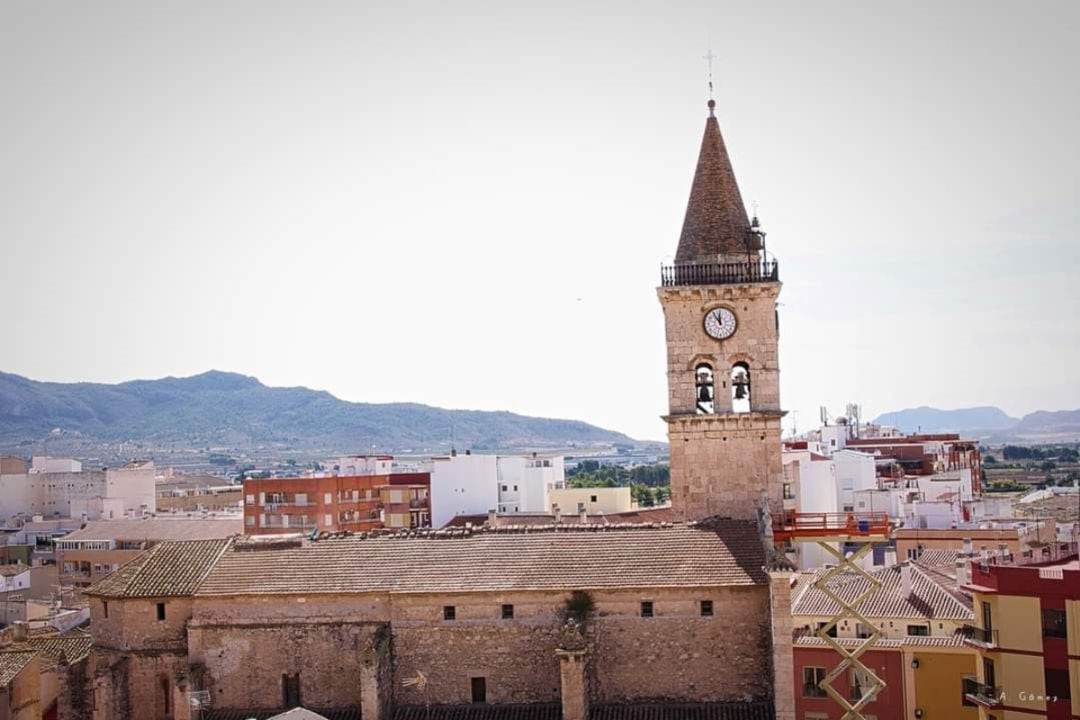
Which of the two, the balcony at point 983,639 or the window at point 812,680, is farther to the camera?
the window at point 812,680

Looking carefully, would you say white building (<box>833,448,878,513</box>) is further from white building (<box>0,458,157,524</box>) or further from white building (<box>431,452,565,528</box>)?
white building (<box>0,458,157,524</box>)

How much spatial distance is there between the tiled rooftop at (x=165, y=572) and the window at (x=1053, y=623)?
23.8m

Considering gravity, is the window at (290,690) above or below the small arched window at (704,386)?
below

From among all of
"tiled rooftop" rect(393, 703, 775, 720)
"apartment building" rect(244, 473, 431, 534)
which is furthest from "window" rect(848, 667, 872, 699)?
"apartment building" rect(244, 473, 431, 534)

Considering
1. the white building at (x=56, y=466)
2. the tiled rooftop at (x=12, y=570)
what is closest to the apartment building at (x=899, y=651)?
the tiled rooftop at (x=12, y=570)

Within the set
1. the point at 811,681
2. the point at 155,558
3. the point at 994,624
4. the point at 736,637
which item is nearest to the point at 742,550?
the point at 736,637

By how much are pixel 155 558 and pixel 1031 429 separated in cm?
2641

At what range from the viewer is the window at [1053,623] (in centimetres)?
3647

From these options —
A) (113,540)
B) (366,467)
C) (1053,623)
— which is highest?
→ (366,467)

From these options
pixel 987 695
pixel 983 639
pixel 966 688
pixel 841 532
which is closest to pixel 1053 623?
pixel 983 639

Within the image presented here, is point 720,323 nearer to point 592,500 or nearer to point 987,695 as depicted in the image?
point 987,695

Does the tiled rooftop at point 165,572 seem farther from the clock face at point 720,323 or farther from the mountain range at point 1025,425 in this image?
the mountain range at point 1025,425

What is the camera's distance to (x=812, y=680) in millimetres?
48250

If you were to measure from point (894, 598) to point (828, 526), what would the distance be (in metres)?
10.7
